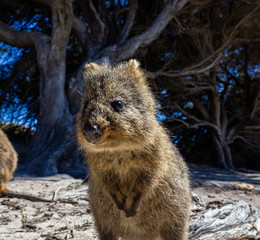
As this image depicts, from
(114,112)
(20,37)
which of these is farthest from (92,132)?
(20,37)

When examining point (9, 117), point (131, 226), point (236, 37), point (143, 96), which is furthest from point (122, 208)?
point (236, 37)

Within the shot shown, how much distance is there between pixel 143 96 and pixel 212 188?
14.3 ft

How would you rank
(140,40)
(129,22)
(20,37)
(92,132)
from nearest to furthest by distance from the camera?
(92,132)
(20,37)
(140,40)
(129,22)

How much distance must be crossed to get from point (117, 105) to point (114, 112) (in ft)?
0.27

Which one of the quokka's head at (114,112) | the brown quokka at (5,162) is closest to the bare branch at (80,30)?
the brown quokka at (5,162)

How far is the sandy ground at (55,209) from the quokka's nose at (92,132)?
5.05 ft

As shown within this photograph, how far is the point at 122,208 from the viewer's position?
220 cm

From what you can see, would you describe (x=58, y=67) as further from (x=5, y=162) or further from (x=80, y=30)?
(x=5, y=162)

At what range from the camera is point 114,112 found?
1964mm

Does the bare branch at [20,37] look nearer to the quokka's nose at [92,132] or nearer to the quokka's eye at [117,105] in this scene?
the quokka's eye at [117,105]

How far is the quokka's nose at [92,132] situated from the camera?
1.81 meters

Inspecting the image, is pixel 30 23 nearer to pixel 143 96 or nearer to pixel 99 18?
pixel 99 18

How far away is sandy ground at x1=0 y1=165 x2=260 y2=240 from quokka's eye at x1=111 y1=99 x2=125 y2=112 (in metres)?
1.62

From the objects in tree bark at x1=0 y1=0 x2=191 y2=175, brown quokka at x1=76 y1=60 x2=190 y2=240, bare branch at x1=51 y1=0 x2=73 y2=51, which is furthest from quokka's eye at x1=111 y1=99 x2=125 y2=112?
bare branch at x1=51 y1=0 x2=73 y2=51
